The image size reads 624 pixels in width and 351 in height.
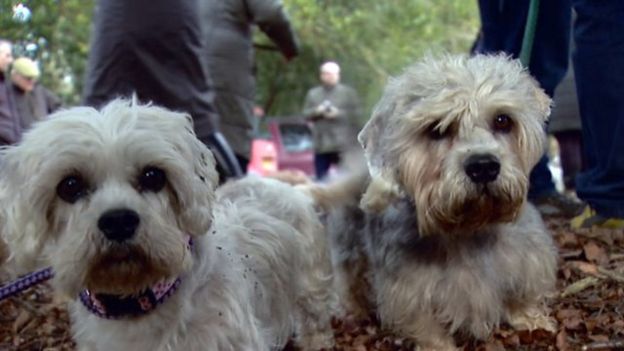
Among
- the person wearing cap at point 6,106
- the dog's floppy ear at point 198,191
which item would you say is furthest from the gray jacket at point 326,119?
the dog's floppy ear at point 198,191

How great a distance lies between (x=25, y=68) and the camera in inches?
353

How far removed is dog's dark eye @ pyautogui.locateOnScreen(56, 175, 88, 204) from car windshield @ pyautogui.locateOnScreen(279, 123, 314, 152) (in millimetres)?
27610

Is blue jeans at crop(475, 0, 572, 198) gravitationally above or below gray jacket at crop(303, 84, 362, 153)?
above

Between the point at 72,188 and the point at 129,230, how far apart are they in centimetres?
29

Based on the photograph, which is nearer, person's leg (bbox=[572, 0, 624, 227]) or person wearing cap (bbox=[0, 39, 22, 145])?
person's leg (bbox=[572, 0, 624, 227])

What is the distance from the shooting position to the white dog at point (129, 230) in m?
2.84

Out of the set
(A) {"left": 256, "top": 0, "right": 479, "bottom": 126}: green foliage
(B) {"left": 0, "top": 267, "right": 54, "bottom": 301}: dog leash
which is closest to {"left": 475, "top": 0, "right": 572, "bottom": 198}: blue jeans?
(B) {"left": 0, "top": 267, "right": 54, "bottom": 301}: dog leash

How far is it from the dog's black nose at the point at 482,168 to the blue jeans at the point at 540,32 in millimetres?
2340

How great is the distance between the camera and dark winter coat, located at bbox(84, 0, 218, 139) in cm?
513

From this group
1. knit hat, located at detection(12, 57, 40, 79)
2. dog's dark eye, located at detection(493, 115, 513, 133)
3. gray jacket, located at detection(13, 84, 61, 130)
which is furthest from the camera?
gray jacket, located at detection(13, 84, 61, 130)

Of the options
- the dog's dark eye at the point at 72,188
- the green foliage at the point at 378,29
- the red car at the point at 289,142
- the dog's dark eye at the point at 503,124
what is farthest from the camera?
the red car at the point at 289,142

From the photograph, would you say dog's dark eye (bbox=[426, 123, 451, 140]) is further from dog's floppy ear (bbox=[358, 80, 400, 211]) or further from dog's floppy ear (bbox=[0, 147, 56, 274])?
dog's floppy ear (bbox=[0, 147, 56, 274])

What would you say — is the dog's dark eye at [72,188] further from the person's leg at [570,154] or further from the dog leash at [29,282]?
the person's leg at [570,154]

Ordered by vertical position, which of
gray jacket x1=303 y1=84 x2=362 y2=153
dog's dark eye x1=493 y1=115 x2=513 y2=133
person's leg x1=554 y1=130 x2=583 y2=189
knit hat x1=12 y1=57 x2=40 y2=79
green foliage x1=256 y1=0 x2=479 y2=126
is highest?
dog's dark eye x1=493 y1=115 x2=513 y2=133
